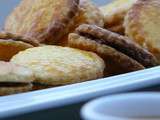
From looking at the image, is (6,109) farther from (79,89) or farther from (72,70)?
(72,70)

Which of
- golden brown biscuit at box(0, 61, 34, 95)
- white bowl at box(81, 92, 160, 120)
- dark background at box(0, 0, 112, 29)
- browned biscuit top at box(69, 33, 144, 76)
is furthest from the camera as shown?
dark background at box(0, 0, 112, 29)

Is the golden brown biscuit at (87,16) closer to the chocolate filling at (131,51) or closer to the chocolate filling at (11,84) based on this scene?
the chocolate filling at (131,51)

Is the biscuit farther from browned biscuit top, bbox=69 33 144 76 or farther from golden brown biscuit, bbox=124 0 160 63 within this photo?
golden brown biscuit, bbox=124 0 160 63

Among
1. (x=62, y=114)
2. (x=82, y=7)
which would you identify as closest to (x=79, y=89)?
(x=62, y=114)

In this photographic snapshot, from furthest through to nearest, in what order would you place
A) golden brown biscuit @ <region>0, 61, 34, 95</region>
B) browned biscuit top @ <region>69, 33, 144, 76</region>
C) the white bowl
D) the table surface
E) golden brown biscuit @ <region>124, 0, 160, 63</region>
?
golden brown biscuit @ <region>124, 0, 160, 63</region>, browned biscuit top @ <region>69, 33, 144, 76</region>, golden brown biscuit @ <region>0, 61, 34, 95</region>, the table surface, the white bowl

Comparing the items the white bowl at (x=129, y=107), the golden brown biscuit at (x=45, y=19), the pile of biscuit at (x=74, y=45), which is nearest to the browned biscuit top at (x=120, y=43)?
the pile of biscuit at (x=74, y=45)

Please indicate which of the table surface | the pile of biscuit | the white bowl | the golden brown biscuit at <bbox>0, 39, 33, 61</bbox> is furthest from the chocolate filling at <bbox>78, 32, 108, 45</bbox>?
the white bowl
